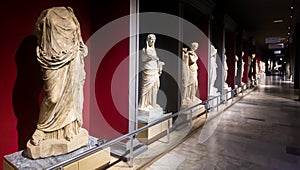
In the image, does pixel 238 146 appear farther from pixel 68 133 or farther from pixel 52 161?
pixel 52 161

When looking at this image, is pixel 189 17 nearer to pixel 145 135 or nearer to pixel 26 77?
pixel 145 135

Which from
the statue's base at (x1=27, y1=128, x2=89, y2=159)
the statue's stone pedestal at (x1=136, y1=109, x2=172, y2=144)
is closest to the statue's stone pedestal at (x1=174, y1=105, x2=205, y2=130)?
the statue's stone pedestal at (x1=136, y1=109, x2=172, y2=144)

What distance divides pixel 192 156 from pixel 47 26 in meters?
2.82

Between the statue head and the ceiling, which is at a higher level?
the ceiling

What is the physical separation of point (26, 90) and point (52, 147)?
0.90 m

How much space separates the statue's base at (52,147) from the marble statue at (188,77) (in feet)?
11.3

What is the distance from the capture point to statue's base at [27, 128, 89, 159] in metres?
2.39

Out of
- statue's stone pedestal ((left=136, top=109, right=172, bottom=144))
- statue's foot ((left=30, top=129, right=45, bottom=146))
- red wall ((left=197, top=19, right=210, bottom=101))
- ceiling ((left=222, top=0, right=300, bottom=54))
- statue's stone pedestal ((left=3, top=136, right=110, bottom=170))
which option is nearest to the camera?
statue's stone pedestal ((left=3, top=136, right=110, bottom=170))

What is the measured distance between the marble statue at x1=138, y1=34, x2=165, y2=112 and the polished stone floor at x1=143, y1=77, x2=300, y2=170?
1.06 m

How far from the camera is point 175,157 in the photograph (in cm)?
349

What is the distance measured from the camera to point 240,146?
158 inches

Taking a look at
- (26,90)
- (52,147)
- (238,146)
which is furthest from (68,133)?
(238,146)

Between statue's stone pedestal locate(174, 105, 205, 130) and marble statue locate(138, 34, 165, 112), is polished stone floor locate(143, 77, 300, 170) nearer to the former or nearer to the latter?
statue's stone pedestal locate(174, 105, 205, 130)

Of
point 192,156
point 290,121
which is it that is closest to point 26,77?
point 192,156
